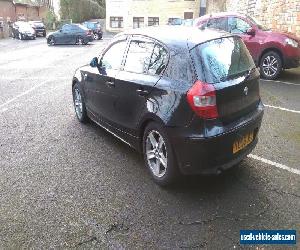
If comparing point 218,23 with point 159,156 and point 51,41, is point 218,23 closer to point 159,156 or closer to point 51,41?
point 159,156

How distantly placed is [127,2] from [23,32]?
53.4 ft

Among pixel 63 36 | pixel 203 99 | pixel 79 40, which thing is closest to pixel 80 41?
pixel 79 40

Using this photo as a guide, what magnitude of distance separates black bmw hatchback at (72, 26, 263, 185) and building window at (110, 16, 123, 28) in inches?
1788

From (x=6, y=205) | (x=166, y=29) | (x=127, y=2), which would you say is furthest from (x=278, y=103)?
(x=127, y=2)

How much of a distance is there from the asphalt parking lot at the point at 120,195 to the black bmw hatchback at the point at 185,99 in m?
0.36

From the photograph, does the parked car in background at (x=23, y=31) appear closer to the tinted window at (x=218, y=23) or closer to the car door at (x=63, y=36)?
the car door at (x=63, y=36)

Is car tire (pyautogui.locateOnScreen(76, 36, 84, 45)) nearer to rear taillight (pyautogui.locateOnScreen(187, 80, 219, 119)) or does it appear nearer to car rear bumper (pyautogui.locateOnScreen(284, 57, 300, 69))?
car rear bumper (pyautogui.locateOnScreen(284, 57, 300, 69))

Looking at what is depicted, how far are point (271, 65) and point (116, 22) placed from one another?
41.0 metres

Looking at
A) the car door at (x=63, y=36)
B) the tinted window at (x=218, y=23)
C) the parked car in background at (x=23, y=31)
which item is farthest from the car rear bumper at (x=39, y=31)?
the tinted window at (x=218, y=23)

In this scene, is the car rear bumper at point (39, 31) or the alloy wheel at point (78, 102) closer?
the alloy wheel at point (78, 102)

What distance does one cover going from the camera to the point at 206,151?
12.1ft

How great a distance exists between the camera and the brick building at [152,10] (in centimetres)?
4597

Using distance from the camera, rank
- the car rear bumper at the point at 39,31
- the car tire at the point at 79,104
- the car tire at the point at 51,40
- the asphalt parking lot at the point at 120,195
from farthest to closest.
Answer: the car rear bumper at the point at 39,31 → the car tire at the point at 51,40 → the car tire at the point at 79,104 → the asphalt parking lot at the point at 120,195

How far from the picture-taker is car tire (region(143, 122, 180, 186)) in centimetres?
397
